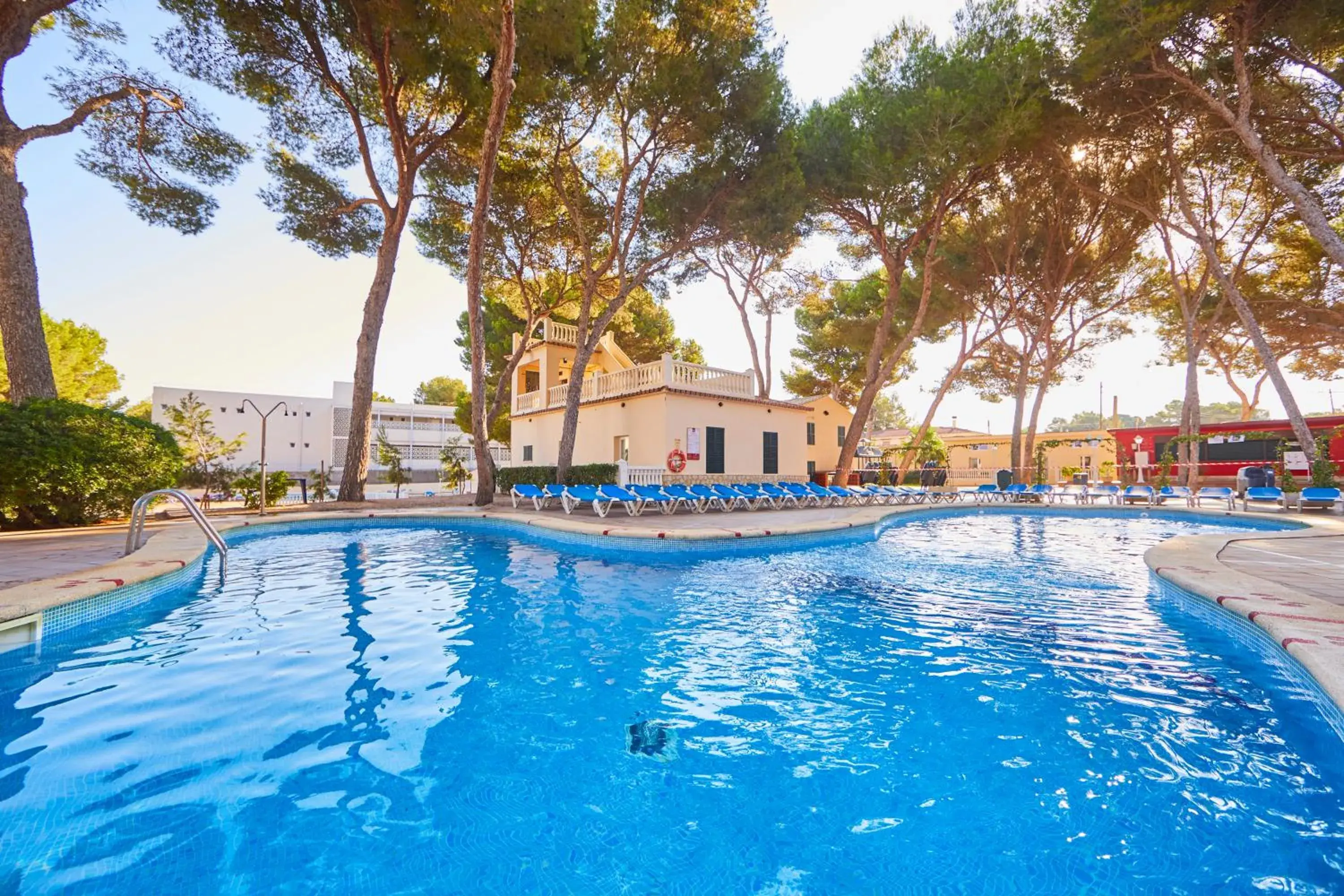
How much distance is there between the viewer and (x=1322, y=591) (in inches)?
168

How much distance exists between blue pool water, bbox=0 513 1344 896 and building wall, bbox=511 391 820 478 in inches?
424

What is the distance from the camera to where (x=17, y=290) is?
9.24 m

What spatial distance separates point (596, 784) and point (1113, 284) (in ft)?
83.2

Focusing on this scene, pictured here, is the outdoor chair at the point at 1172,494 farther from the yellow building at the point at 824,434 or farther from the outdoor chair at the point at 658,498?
the outdoor chair at the point at 658,498

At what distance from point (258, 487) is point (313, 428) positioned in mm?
23665

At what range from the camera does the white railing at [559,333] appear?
2027cm

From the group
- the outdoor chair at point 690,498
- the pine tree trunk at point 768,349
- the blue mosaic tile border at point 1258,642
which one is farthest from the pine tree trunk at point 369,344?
the blue mosaic tile border at point 1258,642

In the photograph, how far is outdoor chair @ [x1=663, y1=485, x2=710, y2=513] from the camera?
511 inches

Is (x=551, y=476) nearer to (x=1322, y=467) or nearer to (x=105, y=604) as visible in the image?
(x=105, y=604)

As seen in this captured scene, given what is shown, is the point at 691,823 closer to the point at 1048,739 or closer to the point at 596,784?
the point at 596,784

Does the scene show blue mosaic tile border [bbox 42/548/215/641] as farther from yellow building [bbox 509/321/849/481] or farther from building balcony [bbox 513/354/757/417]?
building balcony [bbox 513/354/757/417]

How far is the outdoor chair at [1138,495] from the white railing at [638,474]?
13255mm

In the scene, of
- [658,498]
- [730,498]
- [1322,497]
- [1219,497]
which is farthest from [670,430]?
[1219,497]

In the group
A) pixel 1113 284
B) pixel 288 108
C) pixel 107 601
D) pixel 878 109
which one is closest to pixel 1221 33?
pixel 878 109
